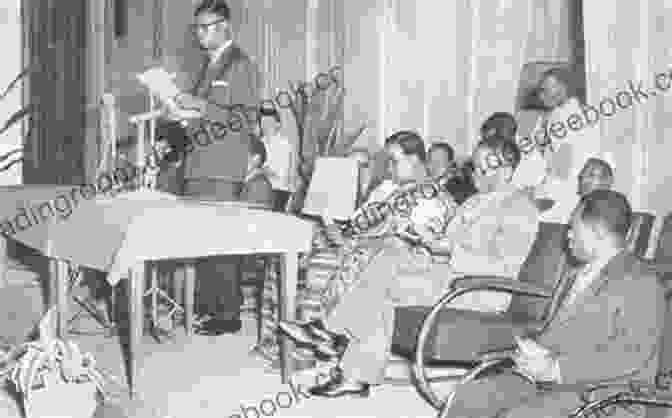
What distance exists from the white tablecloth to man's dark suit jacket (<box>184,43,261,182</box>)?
0.60 meters

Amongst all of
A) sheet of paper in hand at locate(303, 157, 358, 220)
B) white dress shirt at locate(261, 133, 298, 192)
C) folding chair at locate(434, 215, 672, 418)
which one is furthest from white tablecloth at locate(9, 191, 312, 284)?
white dress shirt at locate(261, 133, 298, 192)

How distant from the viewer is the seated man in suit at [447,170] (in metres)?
4.93

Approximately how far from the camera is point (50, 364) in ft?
8.34

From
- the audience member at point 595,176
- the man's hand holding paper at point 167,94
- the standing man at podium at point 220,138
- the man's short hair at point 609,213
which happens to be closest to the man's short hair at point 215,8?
the standing man at podium at point 220,138

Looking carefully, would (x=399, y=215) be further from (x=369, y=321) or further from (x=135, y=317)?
(x=135, y=317)

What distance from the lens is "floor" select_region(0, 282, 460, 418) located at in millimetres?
3062

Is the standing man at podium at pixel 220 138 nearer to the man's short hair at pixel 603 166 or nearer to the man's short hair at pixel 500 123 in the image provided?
the man's short hair at pixel 500 123

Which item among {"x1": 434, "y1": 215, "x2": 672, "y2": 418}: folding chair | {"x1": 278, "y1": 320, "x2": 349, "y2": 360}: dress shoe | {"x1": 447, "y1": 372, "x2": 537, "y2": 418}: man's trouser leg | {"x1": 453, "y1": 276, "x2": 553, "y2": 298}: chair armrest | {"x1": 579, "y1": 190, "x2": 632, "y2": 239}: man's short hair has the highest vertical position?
{"x1": 579, "y1": 190, "x2": 632, "y2": 239}: man's short hair

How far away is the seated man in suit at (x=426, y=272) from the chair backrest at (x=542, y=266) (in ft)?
0.33

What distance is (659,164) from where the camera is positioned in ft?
13.7

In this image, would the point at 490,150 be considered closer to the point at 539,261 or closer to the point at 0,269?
the point at 539,261

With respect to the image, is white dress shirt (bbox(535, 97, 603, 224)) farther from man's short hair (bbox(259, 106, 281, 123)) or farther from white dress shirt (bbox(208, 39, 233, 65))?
man's short hair (bbox(259, 106, 281, 123))

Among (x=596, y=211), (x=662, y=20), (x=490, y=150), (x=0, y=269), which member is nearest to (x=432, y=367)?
(x=490, y=150)

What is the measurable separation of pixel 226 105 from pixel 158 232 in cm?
97
